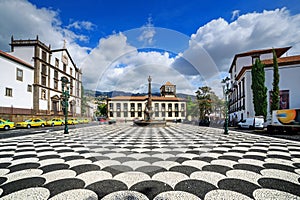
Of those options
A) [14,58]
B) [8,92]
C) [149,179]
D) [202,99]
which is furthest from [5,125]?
[202,99]

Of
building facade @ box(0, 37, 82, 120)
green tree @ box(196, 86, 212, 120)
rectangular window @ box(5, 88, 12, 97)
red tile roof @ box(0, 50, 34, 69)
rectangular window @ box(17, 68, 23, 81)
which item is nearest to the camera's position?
green tree @ box(196, 86, 212, 120)

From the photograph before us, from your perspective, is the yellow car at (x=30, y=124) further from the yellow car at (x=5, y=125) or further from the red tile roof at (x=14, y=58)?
the red tile roof at (x=14, y=58)

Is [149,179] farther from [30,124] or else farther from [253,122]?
[30,124]

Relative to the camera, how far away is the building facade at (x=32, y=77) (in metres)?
21.5

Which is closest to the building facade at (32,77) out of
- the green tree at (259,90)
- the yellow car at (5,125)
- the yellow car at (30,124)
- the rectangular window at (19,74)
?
the rectangular window at (19,74)

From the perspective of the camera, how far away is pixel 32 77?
26906 mm

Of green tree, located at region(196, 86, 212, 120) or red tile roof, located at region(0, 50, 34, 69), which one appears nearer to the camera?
green tree, located at region(196, 86, 212, 120)

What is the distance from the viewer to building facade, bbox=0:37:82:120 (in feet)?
70.5

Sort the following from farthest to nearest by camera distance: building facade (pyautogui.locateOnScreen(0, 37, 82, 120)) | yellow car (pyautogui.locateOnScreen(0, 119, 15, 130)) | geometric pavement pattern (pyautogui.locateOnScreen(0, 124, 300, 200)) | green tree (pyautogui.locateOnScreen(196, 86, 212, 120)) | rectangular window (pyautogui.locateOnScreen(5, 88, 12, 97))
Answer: building facade (pyautogui.locateOnScreen(0, 37, 82, 120)) → rectangular window (pyautogui.locateOnScreen(5, 88, 12, 97)) → yellow car (pyautogui.locateOnScreen(0, 119, 15, 130)) → green tree (pyautogui.locateOnScreen(196, 86, 212, 120)) → geometric pavement pattern (pyautogui.locateOnScreen(0, 124, 300, 200))

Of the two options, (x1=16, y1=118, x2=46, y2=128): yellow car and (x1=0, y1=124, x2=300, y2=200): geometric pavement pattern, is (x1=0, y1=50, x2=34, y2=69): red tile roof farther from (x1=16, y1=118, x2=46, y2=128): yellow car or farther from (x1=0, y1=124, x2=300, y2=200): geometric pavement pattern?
(x1=0, y1=124, x2=300, y2=200): geometric pavement pattern

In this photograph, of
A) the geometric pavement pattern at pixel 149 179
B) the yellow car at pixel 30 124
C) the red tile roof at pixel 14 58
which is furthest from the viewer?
the red tile roof at pixel 14 58

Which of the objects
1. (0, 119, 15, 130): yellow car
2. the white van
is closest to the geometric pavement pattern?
(0, 119, 15, 130): yellow car

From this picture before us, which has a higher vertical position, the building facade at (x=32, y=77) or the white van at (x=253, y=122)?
the building facade at (x=32, y=77)

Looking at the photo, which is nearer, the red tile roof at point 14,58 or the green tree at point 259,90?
the red tile roof at point 14,58
